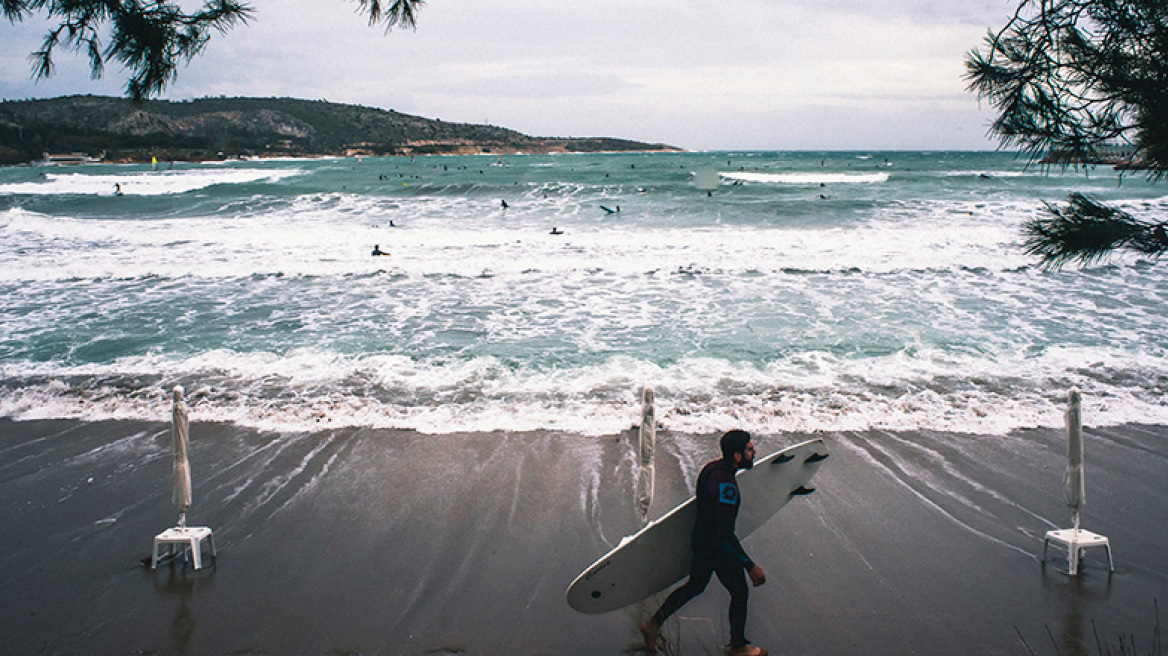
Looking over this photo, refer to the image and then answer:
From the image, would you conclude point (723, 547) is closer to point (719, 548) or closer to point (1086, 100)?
point (719, 548)

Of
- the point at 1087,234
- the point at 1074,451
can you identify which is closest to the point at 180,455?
the point at 1087,234

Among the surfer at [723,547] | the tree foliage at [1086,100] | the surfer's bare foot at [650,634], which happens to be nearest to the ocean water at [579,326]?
the tree foliage at [1086,100]

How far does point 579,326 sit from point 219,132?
131790mm

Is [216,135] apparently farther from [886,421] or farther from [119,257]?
[886,421]

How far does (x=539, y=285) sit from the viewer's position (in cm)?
1534

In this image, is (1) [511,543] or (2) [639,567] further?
(1) [511,543]

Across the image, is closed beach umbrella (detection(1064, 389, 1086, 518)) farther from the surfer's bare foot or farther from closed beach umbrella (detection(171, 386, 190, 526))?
closed beach umbrella (detection(171, 386, 190, 526))

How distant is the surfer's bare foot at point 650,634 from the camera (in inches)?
149

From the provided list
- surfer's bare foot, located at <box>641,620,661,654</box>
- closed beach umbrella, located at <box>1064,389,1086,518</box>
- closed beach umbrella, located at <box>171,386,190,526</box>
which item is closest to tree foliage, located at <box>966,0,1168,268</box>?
closed beach umbrella, located at <box>1064,389,1086,518</box>

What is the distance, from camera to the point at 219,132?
4658 inches

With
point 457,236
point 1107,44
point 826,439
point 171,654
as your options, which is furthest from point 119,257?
point 1107,44

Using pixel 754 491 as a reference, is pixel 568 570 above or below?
below

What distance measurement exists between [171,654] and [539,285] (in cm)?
1197

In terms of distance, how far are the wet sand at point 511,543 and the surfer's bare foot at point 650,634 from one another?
0.60ft
